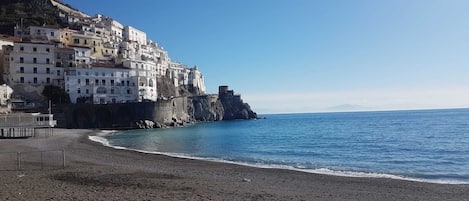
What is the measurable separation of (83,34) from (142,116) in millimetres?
35263

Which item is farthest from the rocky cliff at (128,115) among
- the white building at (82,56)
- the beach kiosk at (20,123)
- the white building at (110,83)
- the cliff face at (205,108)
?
the beach kiosk at (20,123)

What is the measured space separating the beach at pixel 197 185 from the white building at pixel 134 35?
119737 millimetres

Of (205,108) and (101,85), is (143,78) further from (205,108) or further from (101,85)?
(205,108)

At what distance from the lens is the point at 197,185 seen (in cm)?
1769

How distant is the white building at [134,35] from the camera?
138 meters

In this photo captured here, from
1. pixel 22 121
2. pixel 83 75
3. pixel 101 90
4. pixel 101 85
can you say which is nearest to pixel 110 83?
pixel 101 85

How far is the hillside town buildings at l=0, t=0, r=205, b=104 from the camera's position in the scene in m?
83.9

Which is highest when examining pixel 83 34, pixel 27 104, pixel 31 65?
pixel 83 34

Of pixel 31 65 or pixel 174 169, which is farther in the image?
pixel 31 65

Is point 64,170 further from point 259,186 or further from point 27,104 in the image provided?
point 27,104

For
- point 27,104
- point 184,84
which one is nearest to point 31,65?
point 27,104

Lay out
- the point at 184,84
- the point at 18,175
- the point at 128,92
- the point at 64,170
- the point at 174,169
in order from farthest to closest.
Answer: the point at 184,84, the point at 128,92, the point at 174,169, the point at 64,170, the point at 18,175

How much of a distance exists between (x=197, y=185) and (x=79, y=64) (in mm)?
83133

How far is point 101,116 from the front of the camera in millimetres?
85125
